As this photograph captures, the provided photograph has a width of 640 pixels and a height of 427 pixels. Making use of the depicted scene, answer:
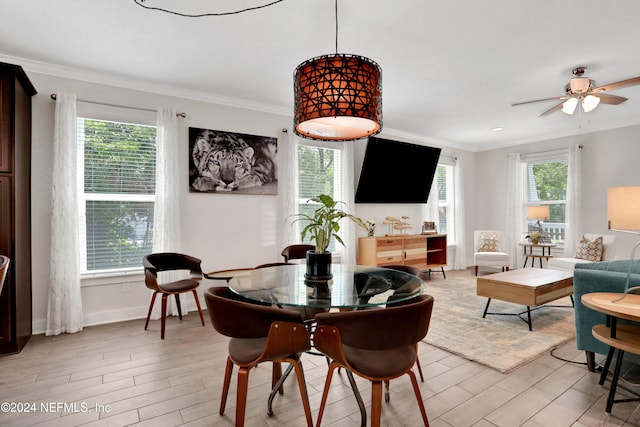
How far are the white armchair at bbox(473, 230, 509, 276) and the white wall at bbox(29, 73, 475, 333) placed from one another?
12.4 feet

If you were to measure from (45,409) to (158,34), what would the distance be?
274 centimetres

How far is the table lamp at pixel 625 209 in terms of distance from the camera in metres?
2.15

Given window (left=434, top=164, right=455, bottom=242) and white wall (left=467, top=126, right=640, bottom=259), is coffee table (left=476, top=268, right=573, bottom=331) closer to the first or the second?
white wall (left=467, top=126, right=640, bottom=259)

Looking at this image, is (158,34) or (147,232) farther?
(147,232)

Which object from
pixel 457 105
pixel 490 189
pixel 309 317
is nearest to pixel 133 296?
pixel 309 317

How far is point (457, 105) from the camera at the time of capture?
4.57 meters

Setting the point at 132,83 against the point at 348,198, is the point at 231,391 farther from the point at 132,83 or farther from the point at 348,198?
the point at 348,198

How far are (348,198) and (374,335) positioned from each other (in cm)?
379

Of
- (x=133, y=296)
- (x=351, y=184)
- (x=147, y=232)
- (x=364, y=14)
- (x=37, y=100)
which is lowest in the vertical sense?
(x=133, y=296)

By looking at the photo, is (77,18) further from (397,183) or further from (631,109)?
(631,109)

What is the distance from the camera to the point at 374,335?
151 centimetres

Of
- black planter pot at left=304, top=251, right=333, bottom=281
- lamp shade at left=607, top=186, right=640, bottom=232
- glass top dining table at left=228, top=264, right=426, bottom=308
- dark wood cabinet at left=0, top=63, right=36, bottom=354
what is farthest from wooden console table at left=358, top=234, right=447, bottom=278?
dark wood cabinet at left=0, top=63, right=36, bottom=354

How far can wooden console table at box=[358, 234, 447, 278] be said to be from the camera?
5.27 metres

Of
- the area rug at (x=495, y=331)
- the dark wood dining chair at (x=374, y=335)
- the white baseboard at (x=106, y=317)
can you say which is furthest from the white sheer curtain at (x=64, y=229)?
the area rug at (x=495, y=331)
